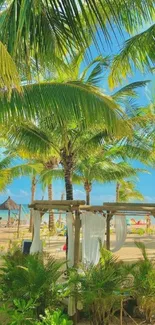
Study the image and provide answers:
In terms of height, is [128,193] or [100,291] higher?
[128,193]

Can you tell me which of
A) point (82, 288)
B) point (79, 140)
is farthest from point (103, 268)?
point (79, 140)

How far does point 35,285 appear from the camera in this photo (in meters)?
5.29

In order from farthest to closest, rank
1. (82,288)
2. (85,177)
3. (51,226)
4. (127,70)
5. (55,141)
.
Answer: (51,226) < (85,177) < (55,141) < (127,70) < (82,288)

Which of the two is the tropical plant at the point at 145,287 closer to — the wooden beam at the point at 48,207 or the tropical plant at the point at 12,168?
the wooden beam at the point at 48,207

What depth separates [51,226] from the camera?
20.0 metres

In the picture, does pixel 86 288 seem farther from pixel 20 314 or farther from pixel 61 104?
pixel 61 104

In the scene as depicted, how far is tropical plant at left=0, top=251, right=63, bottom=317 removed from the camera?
5285 millimetres

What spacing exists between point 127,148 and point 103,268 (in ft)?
25.3

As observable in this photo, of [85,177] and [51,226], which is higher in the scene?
[85,177]

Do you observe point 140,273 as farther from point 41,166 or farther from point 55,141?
point 41,166

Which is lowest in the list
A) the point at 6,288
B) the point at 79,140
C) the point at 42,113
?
the point at 6,288

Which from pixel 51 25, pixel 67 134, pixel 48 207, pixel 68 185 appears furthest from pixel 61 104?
pixel 68 185

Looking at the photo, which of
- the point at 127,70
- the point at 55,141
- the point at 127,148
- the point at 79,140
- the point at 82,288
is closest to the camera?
the point at 82,288

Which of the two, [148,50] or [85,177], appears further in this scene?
[85,177]
